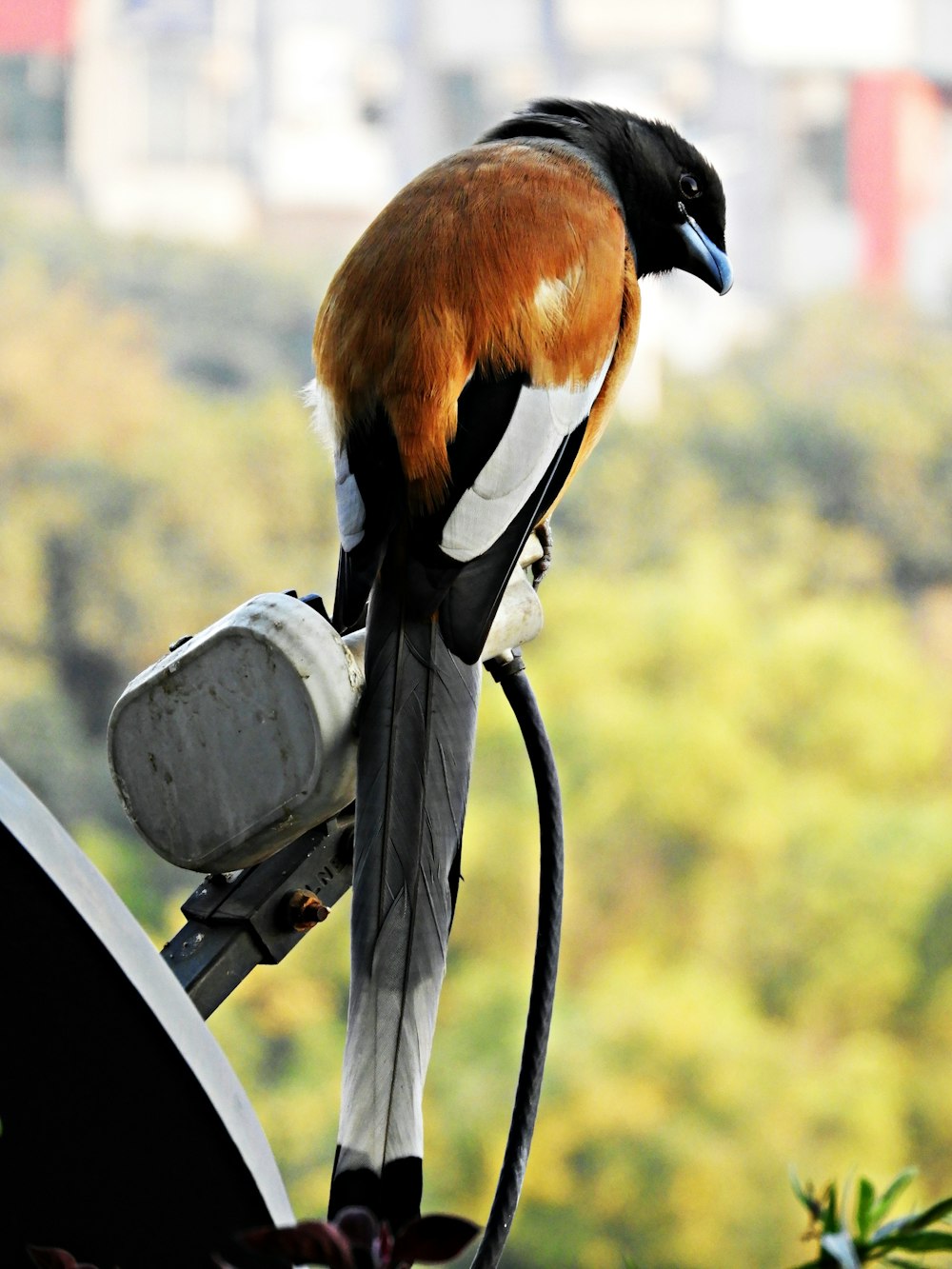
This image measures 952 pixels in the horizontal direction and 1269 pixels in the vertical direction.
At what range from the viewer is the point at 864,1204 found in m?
0.76

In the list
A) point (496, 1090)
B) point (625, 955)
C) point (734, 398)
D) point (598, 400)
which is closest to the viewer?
point (598, 400)

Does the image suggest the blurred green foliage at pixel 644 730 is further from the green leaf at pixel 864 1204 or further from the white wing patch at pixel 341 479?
the green leaf at pixel 864 1204

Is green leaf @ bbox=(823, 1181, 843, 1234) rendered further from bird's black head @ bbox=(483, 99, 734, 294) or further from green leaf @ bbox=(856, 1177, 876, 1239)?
bird's black head @ bbox=(483, 99, 734, 294)

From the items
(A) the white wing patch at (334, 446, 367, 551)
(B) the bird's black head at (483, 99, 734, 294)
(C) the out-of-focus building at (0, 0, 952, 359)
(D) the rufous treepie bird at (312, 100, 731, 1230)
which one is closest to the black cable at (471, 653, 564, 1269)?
(D) the rufous treepie bird at (312, 100, 731, 1230)

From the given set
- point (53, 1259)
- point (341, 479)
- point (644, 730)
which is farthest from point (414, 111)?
point (53, 1259)

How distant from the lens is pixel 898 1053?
1388cm

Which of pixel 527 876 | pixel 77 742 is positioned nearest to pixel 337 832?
pixel 527 876

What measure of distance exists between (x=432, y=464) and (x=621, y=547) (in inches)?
633

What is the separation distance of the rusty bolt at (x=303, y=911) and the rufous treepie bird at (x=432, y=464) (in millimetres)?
73

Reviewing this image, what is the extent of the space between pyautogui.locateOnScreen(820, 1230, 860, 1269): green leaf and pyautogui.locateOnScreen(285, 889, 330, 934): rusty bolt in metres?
0.33

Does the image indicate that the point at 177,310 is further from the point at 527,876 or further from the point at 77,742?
the point at 527,876

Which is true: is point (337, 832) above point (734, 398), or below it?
below

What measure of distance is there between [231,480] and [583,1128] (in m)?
7.86

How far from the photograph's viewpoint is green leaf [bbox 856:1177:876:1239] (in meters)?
0.73
